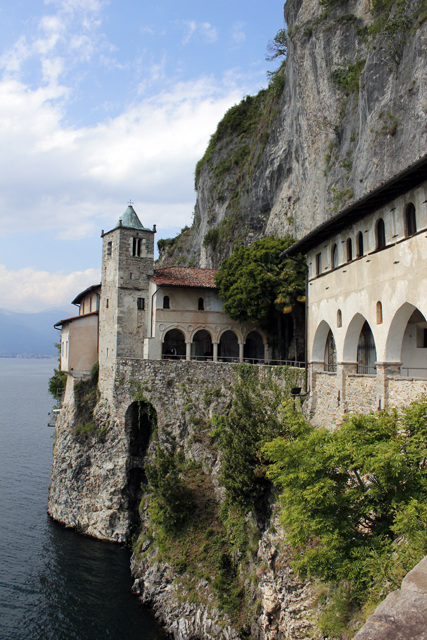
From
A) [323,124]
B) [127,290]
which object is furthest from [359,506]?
[323,124]

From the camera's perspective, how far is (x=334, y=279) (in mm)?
23531

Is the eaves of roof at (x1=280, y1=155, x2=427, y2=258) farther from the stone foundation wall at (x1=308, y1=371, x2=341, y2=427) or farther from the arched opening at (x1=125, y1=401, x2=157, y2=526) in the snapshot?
the arched opening at (x1=125, y1=401, x2=157, y2=526)

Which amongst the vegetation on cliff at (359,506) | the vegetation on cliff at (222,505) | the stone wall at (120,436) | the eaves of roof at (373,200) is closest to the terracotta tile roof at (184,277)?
the stone wall at (120,436)

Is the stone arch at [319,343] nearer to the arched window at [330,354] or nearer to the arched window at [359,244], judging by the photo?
the arched window at [330,354]

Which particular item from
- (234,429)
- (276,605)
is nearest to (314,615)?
(276,605)

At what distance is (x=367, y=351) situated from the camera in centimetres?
2489

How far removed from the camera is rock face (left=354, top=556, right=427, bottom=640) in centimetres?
491

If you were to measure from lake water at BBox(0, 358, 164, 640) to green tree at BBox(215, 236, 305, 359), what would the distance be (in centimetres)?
1868

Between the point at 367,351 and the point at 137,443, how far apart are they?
1799 centimetres

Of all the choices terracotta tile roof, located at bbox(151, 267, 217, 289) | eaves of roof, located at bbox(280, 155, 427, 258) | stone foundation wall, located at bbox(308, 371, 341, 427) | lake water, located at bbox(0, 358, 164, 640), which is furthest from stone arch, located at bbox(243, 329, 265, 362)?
lake water, located at bbox(0, 358, 164, 640)

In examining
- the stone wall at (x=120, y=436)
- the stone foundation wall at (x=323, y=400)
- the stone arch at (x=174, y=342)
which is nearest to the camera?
the stone foundation wall at (x=323, y=400)

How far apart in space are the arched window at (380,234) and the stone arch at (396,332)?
3121mm

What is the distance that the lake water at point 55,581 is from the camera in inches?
914

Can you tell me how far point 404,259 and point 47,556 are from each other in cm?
2751
